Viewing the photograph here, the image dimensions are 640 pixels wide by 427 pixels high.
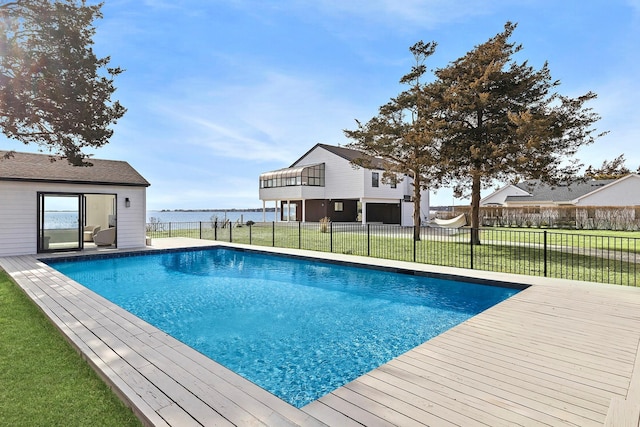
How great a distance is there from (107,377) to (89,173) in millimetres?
12844

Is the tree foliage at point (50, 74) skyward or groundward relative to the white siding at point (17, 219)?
skyward

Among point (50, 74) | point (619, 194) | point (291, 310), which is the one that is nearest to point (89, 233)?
point (50, 74)

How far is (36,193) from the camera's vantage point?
39.6 feet

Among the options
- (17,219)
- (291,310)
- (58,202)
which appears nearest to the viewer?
(291,310)

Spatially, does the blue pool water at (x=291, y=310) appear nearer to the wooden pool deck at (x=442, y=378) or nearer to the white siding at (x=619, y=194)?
the wooden pool deck at (x=442, y=378)

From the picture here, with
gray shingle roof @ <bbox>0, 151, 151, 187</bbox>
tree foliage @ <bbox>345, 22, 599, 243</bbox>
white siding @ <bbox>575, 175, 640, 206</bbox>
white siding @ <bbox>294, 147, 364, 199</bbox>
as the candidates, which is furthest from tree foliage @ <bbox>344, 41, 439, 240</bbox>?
white siding @ <bbox>575, 175, 640, 206</bbox>

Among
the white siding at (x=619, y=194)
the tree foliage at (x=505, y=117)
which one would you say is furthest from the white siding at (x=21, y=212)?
the white siding at (x=619, y=194)

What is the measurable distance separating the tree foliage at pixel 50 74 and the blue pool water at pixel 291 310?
4.25m

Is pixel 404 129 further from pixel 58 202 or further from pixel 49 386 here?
pixel 49 386

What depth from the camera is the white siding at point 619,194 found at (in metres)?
31.0

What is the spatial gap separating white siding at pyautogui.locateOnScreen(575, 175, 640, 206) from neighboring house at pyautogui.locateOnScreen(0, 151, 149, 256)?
39.7 meters

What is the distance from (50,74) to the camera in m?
7.96

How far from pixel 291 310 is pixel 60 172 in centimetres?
1141

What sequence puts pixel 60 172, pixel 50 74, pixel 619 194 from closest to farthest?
1. pixel 50 74
2. pixel 60 172
3. pixel 619 194
